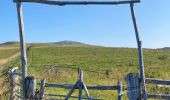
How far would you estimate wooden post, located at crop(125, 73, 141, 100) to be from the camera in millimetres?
8930

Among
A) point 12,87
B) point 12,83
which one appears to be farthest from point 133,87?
point 12,83

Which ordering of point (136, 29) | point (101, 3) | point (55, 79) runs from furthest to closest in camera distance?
point (55, 79) < point (136, 29) < point (101, 3)

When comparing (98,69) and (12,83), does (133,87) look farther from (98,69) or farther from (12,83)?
(98,69)

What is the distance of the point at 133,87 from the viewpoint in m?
8.95

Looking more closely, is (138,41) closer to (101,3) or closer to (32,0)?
(101,3)

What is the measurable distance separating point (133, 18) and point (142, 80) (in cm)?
118

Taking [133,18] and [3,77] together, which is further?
[3,77]

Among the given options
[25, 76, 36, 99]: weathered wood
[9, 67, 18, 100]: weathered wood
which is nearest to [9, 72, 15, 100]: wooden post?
[9, 67, 18, 100]: weathered wood

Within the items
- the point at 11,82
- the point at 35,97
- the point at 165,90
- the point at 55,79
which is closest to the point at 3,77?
the point at 11,82

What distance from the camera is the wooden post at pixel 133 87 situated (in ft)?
29.3

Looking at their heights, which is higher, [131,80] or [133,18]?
[133,18]

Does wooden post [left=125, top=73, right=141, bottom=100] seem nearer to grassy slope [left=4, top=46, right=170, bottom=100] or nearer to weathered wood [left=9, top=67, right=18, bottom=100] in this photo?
weathered wood [left=9, top=67, right=18, bottom=100]

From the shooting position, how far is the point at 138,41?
29.6 feet

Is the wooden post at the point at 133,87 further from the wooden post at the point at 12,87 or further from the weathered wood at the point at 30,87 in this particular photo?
the wooden post at the point at 12,87
